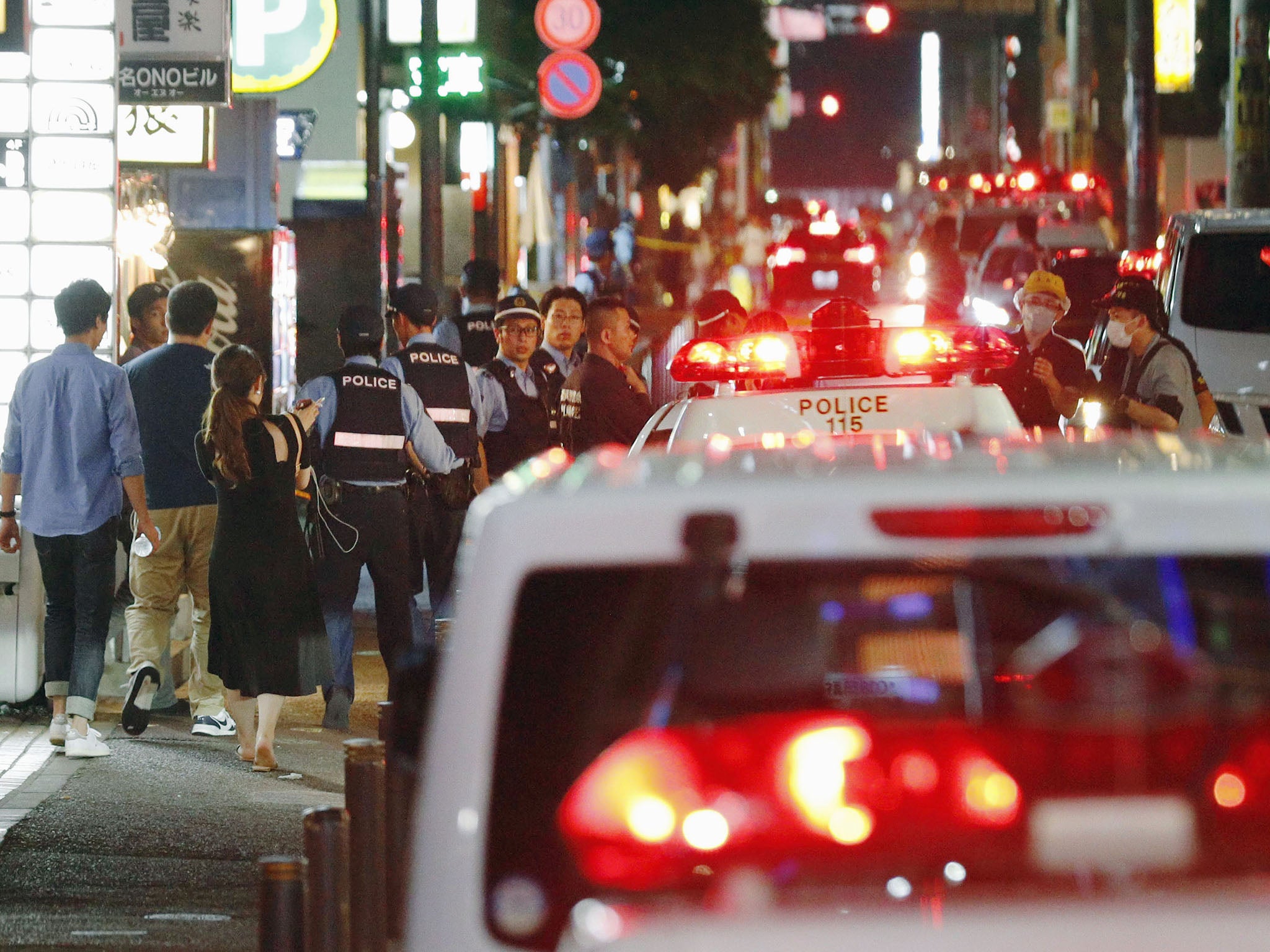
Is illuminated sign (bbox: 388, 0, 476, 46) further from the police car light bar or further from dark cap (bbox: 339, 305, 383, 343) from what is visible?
the police car light bar

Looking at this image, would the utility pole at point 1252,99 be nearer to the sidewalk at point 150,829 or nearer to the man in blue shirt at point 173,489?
the sidewalk at point 150,829

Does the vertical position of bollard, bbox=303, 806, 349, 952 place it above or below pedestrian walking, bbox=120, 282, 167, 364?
below

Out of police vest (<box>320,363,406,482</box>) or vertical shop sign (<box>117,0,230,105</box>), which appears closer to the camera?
police vest (<box>320,363,406,482</box>)

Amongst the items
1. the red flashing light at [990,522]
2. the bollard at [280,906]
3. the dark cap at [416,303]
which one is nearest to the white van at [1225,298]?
the dark cap at [416,303]

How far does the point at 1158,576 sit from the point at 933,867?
1.62 feet

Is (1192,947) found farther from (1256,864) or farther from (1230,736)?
(1230,736)

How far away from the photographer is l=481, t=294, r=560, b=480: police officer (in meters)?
11.1

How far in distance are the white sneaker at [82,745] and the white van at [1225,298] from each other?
8581 millimetres

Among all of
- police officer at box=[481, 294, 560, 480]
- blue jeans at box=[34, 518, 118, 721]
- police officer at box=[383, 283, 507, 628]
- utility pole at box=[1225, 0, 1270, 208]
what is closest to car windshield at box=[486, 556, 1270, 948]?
blue jeans at box=[34, 518, 118, 721]

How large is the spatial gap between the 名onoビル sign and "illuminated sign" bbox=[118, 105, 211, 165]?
Answer: 9.25 meters

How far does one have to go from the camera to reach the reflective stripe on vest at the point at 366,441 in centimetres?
941

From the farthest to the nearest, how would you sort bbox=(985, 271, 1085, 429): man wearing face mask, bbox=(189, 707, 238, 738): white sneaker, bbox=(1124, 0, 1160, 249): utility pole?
bbox=(1124, 0, 1160, 249): utility pole, bbox=(985, 271, 1085, 429): man wearing face mask, bbox=(189, 707, 238, 738): white sneaker

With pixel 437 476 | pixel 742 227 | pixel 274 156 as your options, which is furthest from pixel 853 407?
pixel 742 227

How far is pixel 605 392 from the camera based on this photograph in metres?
10.3
